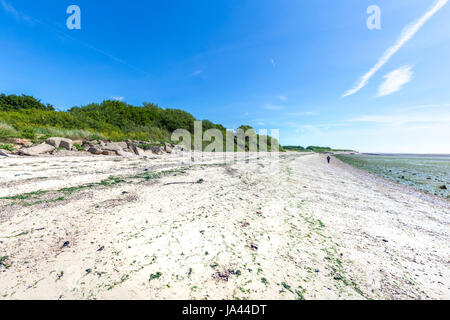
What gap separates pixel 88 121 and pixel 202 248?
18972mm

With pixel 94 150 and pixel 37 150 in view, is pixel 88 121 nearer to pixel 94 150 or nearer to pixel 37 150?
pixel 94 150

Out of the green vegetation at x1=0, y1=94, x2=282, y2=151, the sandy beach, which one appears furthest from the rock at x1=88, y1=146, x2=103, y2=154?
the sandy beach

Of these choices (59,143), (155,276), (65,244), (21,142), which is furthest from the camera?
(59,143)

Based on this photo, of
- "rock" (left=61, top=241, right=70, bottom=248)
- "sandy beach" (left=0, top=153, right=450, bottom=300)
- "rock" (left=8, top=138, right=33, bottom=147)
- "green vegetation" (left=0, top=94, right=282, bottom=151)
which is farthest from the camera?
"green vegetation" (left=0, top=94, right=282, bottom=151)

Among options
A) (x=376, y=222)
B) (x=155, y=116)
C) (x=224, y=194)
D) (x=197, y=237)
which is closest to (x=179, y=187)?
(x=224, y=194)

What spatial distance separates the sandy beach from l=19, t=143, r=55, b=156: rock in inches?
181

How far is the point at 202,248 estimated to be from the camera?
72.9 inches

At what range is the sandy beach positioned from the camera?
1324mm

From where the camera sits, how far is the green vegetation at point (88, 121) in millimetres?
9709

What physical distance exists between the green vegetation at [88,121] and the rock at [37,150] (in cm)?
171

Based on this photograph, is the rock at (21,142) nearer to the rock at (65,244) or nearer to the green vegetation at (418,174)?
the rock at (65,244)

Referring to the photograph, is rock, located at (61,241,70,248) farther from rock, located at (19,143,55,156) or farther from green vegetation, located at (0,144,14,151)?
green vegetation, located at (0,144,14,151)

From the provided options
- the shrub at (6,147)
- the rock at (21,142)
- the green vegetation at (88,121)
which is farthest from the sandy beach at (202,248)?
the green vegetation at (88,121)

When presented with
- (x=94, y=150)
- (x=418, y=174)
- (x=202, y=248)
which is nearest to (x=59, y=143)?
(x=94, y=150)
